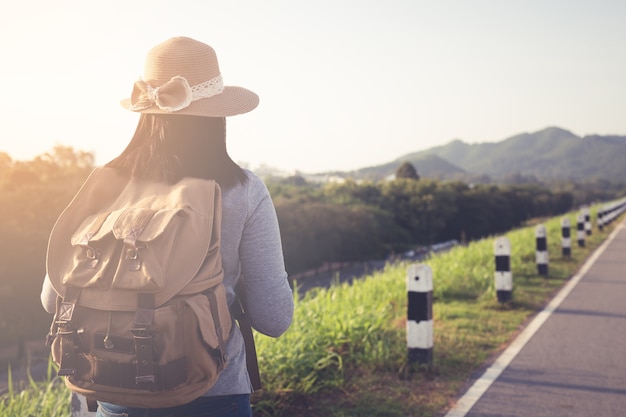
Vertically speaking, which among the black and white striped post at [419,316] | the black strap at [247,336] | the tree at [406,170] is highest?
the tree at [406,170]

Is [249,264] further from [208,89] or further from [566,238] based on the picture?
[566,238]

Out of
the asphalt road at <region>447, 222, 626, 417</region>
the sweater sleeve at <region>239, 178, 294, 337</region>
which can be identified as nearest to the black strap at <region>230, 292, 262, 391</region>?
the sweater sleeve at <region>239, 178, 294, 337</region>

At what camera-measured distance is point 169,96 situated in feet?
6.55

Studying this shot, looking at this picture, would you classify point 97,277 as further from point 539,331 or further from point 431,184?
point 431,184

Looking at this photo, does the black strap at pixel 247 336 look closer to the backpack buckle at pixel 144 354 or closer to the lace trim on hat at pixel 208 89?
the backpack buckle at pixel 144 354

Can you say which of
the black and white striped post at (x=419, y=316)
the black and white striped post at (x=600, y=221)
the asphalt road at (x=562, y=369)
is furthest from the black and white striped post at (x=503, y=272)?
the black and white striped post at (x=600, y=221)

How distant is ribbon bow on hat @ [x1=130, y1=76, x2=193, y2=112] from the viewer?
1.98 meters

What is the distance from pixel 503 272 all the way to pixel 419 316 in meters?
3.22

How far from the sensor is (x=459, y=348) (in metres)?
6.22

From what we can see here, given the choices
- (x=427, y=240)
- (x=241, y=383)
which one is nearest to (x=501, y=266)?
(x=241, y=383)

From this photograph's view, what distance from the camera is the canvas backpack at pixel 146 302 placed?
5.74ft

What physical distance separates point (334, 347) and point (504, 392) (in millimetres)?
1427

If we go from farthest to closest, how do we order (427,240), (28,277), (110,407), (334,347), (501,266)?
(427,240), (28,277), (501,266), (334,347), (110,407)

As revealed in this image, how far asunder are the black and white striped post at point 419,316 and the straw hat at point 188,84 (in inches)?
140
